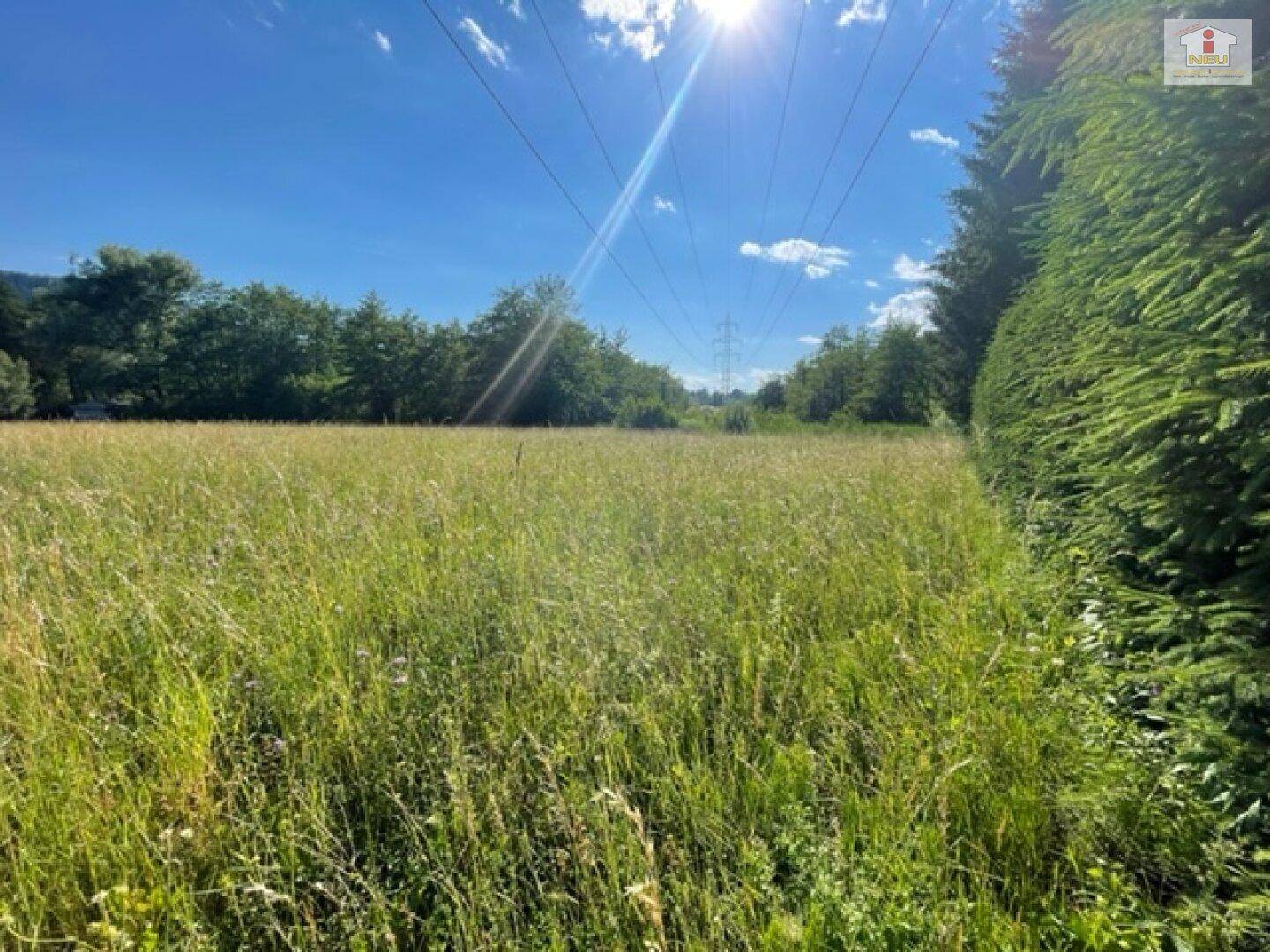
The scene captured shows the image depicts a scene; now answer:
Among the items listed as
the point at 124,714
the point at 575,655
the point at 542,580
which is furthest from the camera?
the point at 542,580

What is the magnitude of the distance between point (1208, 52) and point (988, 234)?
17.9 metres

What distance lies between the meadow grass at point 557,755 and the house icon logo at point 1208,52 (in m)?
1.70

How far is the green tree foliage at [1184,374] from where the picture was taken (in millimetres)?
1199

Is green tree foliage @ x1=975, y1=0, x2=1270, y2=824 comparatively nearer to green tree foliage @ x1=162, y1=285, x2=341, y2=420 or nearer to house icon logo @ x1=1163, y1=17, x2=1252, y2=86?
house icon logo @ x1=1163, y1=17, x2=1252, y2=86

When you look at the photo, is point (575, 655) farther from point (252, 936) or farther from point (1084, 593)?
point (1084, 593)

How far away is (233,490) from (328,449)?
3557mm

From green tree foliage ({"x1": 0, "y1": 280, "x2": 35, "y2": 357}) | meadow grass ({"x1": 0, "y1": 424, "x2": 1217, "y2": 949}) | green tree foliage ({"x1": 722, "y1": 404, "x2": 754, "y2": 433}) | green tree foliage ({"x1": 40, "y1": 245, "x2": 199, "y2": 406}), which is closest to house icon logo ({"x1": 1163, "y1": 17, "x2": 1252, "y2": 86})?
meadow grass ({"x1": 0, "y1": 424, "x2": 1217, "y2": 949})

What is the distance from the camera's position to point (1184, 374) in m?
1.34

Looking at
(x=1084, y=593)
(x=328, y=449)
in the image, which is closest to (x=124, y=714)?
(x=1084, y=593)

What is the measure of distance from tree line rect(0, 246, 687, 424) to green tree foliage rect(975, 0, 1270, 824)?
93.1ft

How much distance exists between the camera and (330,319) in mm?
39250

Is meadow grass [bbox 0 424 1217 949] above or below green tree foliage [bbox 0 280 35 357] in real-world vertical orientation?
below

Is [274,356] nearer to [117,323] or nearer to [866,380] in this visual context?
[117,323]

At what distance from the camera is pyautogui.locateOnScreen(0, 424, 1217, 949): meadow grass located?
1066mm
